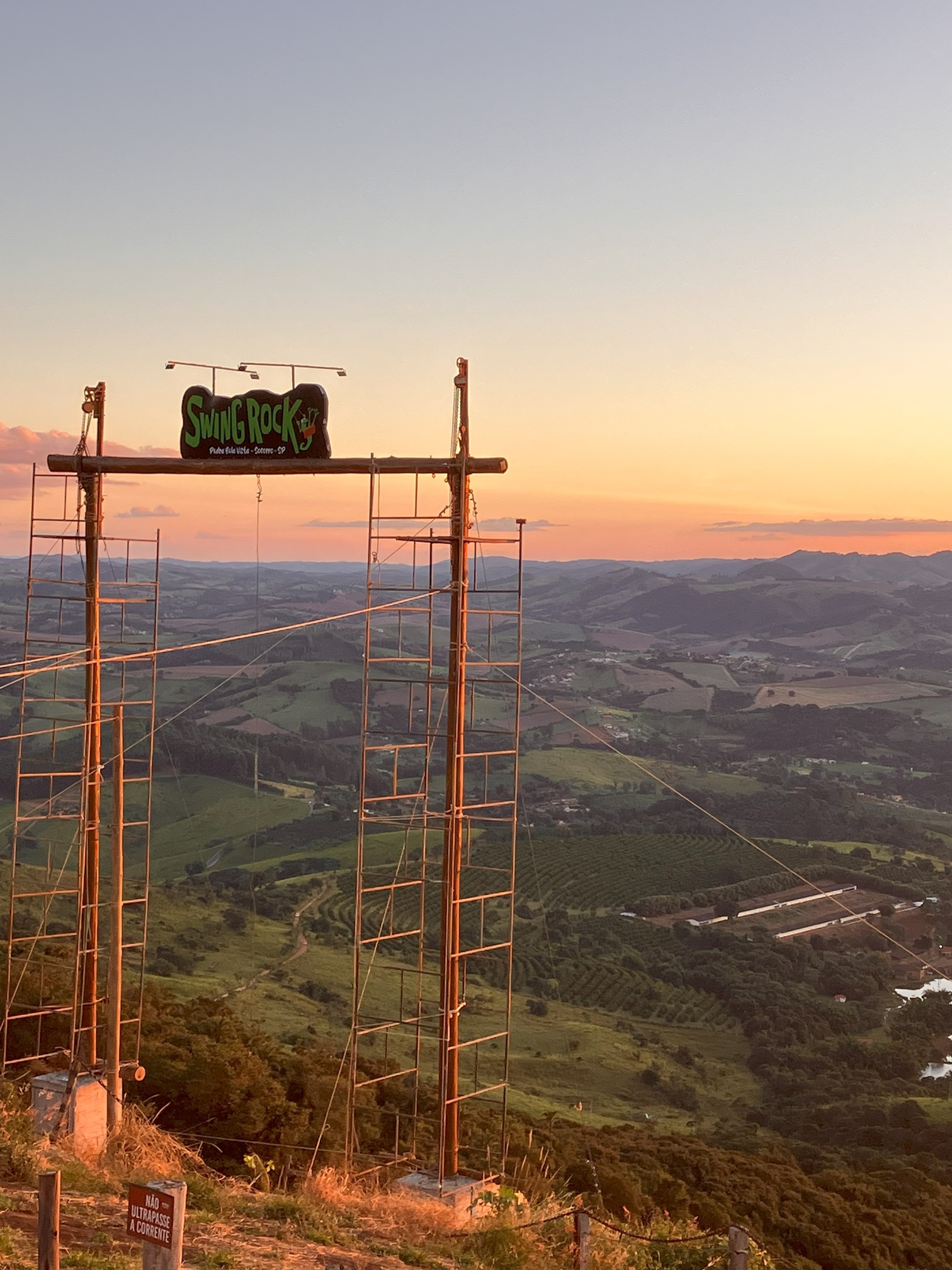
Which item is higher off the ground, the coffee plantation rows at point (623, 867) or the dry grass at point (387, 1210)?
the dry grass at point (387, 1210)

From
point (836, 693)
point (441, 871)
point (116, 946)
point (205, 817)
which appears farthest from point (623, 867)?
point (836, 693)

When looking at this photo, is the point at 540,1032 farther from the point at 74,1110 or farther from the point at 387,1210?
the point at 387,1210

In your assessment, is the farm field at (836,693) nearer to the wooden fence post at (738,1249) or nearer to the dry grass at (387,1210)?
the dry grass at (387,1210)

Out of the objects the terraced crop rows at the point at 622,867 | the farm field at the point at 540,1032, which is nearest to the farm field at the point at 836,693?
the terraced crop rows at the point at 622,867

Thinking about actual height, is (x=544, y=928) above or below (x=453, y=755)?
below

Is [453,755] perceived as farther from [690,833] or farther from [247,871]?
[690,833]

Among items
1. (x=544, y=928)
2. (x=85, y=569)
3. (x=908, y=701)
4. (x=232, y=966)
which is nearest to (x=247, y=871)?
(x=544, y=928)

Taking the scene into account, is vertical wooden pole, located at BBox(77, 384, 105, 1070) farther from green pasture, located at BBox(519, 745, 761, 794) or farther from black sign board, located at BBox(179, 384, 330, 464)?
green pasture, located at BBox(519, 745, 761, 794)
